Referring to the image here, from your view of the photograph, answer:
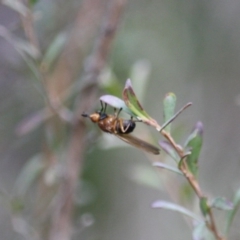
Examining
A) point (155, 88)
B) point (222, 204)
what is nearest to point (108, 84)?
point (222, 204)

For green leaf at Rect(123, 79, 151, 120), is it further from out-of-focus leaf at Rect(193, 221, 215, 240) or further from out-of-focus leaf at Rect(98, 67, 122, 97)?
out-of-focus leaf at Rect(98, 67, 122, 97)

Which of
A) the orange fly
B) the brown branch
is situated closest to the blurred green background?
the brown branch

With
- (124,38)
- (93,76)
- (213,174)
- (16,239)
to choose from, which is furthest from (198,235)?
(16,239)

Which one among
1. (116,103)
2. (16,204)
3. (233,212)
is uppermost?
(116,103)

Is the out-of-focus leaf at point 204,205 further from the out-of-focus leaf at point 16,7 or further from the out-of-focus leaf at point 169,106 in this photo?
the out-of-focus leaf at point 16,7

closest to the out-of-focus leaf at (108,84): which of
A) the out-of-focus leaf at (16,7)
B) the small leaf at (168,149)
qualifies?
the out-of-focus leaf at (16,7)

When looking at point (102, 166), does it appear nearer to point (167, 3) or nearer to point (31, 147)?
point (31, 147)

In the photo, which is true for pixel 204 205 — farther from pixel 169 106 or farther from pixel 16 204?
pixel 16 204
